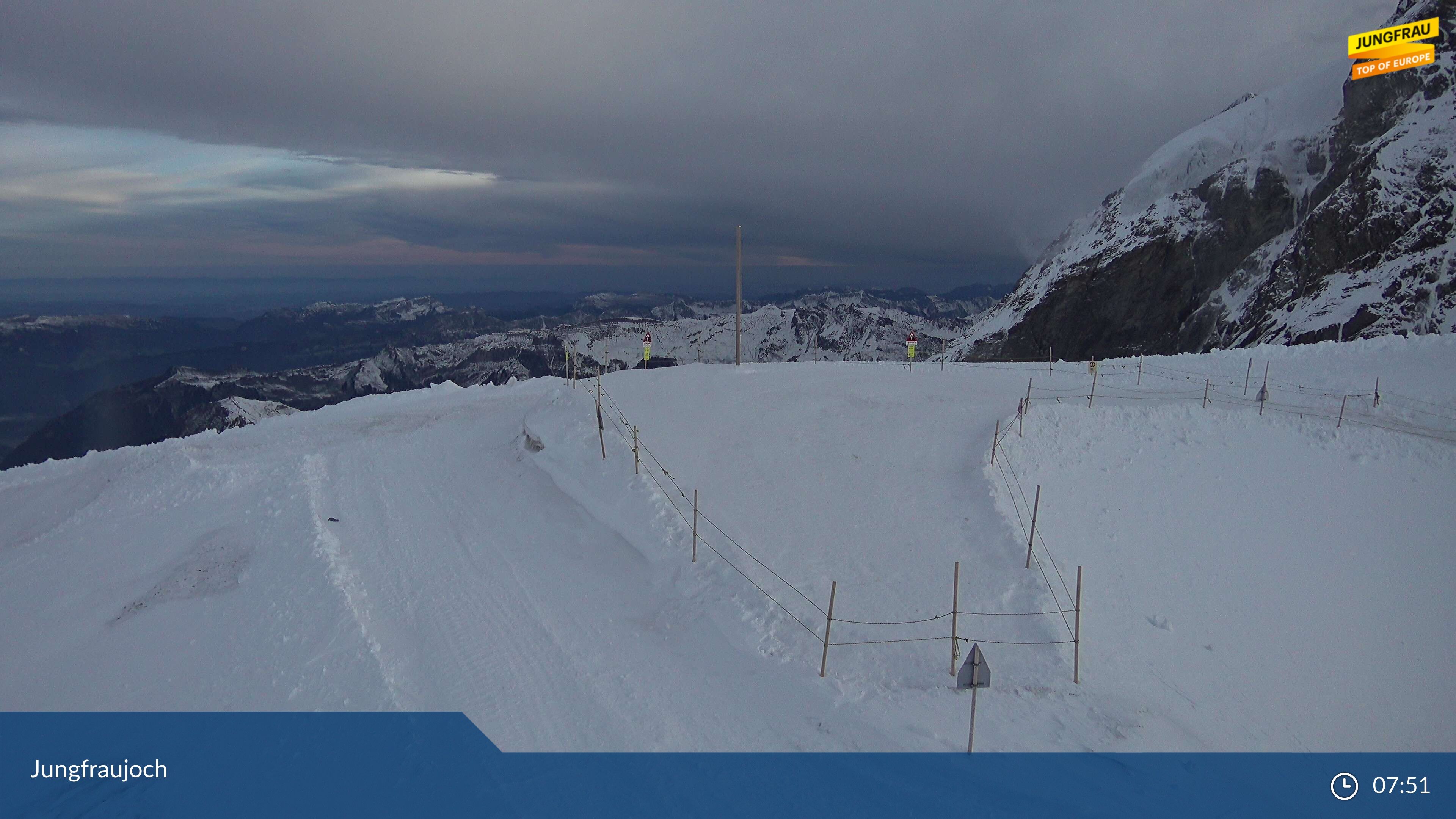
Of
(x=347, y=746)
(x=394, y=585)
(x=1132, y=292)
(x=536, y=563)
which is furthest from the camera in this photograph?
(x=1132, y=292)

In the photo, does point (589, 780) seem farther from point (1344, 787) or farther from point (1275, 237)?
point (1275, 237)

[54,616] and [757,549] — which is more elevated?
[757,549]

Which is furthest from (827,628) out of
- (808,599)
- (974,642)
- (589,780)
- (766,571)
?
(589,780)

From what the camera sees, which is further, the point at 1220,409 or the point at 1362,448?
the point at 1220,409

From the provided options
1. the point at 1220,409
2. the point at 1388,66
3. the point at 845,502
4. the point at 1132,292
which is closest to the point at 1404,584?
the point at 1220,409

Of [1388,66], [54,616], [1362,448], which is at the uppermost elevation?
[1388,66]

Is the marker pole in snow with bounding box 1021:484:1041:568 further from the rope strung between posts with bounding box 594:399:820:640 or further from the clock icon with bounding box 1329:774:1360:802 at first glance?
the clock icon with bounding box 1329:774:1360:802

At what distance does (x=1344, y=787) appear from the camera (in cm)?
983

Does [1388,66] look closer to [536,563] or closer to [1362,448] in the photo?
[1362,448]

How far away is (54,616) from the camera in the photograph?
46.2ft

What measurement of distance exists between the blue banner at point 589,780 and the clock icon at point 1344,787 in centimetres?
5

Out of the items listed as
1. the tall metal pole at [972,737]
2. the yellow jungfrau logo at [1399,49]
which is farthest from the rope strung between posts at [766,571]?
the yellow jungfrau logo at [1399,49]

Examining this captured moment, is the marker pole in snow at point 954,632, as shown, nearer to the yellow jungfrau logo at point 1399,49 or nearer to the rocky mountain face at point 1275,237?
the rocky mountain face at point 1275,237

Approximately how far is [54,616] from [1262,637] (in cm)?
2420
